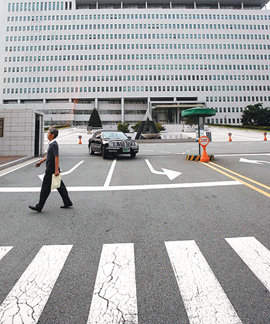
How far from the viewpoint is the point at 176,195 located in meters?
5.22

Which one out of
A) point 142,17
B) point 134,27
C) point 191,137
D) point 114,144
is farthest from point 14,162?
point 142,17

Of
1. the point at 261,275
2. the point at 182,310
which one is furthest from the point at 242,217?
the point at 182,310

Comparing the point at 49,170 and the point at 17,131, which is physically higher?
the point at 17,131

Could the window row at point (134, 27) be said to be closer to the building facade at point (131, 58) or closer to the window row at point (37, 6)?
the building facade at point (131, 58)

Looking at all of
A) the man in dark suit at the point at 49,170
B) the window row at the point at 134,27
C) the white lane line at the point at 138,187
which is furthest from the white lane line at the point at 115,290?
the window row at the point at 134,27

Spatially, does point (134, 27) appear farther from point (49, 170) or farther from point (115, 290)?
point (115, 290)

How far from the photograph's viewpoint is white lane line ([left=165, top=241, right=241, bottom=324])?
1638 millimetres

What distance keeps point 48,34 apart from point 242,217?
304 feet

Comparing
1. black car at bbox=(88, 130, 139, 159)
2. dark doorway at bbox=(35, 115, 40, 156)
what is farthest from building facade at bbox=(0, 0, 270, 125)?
black car at bbox=(88, 130, 139, 159)

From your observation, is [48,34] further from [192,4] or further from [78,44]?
[192,4]

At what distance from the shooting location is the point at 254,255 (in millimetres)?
2525

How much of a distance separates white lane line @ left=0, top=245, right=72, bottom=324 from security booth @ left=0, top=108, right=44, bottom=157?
1212 centimetres

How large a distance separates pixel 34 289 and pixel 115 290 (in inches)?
31.3

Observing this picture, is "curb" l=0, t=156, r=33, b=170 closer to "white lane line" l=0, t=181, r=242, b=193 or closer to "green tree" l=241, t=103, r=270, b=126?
"white lane line" l=0, t=181, r=242, b=193
